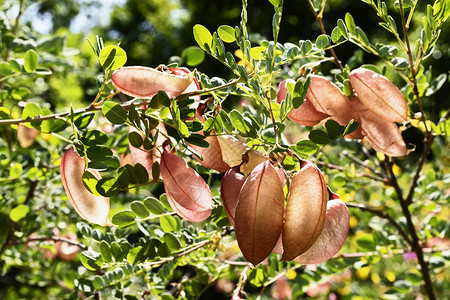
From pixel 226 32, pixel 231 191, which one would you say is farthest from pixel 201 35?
pixel 231 191

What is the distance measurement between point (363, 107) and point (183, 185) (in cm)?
18

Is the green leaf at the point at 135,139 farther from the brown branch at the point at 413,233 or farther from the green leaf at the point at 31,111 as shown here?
the brown branch at the point at 413,233

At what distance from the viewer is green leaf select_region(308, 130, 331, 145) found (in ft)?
1.36

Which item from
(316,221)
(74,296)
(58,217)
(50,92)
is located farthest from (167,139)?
(50,92)

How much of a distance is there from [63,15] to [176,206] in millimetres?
4663

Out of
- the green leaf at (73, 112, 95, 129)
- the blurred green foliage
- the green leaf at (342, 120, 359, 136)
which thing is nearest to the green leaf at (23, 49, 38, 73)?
the blurred green foliage

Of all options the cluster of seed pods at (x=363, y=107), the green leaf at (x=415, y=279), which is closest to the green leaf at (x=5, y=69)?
the cluster of seed pods at (x=363, y=107)

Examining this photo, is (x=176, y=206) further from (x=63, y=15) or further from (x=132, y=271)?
(x=63, y=15)

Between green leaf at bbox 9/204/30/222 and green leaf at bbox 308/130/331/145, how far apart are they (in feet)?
1.39

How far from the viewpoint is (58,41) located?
0.74m

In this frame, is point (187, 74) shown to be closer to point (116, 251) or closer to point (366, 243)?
point (116, 251)

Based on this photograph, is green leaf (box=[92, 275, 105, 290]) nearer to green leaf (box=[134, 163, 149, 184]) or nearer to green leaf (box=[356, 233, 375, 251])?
green leaf (box=[134, 163, 149, 184])

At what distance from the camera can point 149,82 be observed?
1.28 feet

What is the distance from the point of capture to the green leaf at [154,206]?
0.48m
